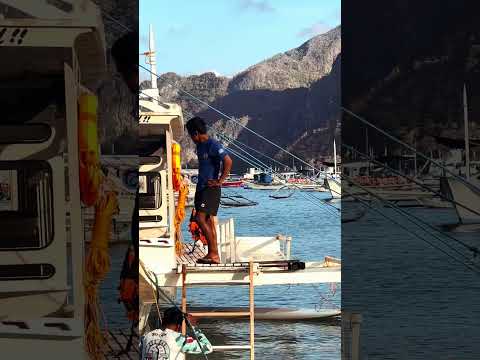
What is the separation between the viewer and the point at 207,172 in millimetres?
4961

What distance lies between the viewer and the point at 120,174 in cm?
370

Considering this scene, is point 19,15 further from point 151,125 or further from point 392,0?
point 151,125

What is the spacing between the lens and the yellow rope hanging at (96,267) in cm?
355

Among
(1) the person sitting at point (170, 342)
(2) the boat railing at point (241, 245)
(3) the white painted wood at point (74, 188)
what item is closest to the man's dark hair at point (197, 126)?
(1) the person sitting at point (170, 342)

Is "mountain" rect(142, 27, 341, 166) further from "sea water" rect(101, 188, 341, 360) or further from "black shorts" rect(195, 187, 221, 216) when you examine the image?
"black shorts" rect(195, 187, 221, 216)

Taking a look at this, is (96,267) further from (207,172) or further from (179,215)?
(179,215)

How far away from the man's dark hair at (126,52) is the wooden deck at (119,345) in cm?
90

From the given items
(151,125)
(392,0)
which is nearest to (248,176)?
(151,125)

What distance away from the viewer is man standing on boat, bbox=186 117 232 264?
4738mm

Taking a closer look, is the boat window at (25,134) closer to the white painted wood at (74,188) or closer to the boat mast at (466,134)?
the white painted wood at (74,188)

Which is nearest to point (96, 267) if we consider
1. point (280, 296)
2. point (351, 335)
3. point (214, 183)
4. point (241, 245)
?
point (351, 335)

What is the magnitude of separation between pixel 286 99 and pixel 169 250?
3170cm

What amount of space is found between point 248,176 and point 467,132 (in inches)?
749

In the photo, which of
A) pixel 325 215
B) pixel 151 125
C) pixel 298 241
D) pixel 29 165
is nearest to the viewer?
pixel 29 165
